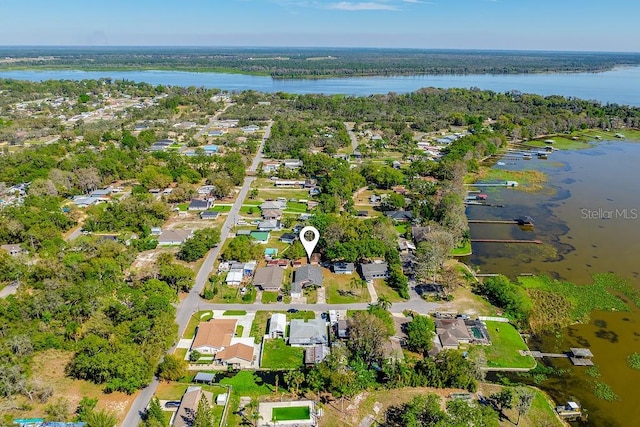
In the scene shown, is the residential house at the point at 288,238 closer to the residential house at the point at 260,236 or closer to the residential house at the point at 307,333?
the residential house at the point at 260,236

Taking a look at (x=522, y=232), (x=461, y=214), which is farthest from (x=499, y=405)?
(x=522, y=232)

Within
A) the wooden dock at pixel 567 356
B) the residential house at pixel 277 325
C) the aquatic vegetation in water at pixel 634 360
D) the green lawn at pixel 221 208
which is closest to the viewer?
the wooden dock at pixel 567 356

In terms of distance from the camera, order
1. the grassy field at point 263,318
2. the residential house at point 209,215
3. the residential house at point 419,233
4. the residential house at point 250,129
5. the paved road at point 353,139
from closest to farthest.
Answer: the grassy field at point 263,318 → the residential house at point 419,233 → the residential house at point 209,215 → the paved road at point 353,139 → the residential house at point 250,129

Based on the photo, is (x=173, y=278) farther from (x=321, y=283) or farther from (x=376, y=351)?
(x=376, y=351)

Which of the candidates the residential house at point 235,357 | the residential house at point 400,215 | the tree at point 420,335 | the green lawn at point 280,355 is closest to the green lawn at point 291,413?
the green lawn at point 280,355

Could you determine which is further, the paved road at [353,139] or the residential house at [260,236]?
the paved road at [353,139]

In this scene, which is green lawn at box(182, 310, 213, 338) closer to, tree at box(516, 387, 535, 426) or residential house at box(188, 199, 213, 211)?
tree at box(516, 387, 535, 426)
